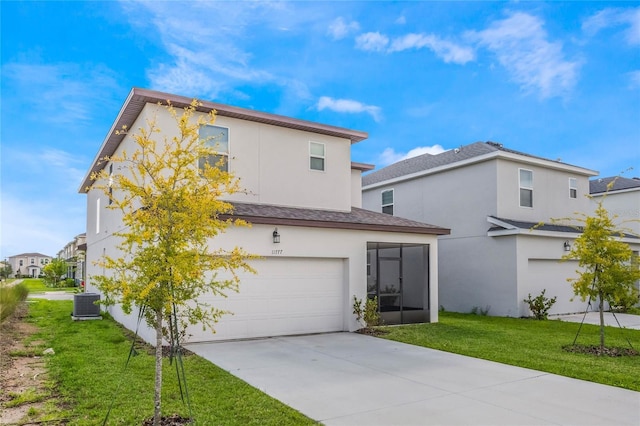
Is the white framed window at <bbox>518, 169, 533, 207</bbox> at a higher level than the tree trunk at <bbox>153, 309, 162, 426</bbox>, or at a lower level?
higher

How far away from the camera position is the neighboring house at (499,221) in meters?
16.2

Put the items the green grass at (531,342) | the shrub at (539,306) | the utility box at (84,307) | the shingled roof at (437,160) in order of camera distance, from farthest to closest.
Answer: the shingled roof at (437,160) → the shrub at (539,306) → the utility box at (84,307) → the green grass at (531,342)

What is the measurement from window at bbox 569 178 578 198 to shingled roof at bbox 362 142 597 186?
68 cm

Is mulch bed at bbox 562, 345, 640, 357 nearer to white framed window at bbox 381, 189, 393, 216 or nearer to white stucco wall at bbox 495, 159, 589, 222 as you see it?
white stucco wall at bbox 495, 159, 589, 222

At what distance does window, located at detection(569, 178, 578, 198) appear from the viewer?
19.4 meters

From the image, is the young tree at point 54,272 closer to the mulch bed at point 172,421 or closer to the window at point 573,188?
the window at point 573,188

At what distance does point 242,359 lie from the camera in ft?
28.8

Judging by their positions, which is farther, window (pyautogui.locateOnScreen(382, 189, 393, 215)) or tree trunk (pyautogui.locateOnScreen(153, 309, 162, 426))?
window (pyautogui.locateOnScreen(382, 189, 393, 215))

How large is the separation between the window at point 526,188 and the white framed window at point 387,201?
5.90 metres

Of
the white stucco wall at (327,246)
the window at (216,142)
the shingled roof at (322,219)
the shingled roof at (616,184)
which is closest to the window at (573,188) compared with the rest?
the shingled roof at (616,184)

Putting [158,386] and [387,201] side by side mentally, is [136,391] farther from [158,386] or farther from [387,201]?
[387,201]

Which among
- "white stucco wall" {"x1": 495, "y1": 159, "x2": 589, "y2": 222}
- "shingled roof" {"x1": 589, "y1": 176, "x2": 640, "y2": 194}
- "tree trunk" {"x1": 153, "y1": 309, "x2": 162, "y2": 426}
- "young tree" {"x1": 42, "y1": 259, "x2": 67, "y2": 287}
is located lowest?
"young tree" {"x1": 42, "y1": 259, "x2": 67, "y2": 287}

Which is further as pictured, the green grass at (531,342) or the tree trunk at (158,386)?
the green grass at (531,342)

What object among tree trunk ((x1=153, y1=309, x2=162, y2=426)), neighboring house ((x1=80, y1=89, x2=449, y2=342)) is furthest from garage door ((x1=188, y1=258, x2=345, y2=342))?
tree trunk ((x1=153, y1=309, x2=162, y2=426))
